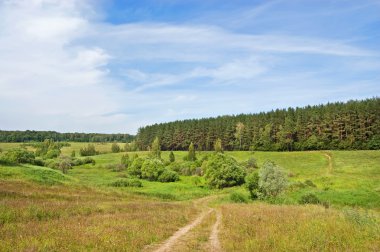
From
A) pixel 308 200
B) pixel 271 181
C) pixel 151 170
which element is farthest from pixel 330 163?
pixel 308 200

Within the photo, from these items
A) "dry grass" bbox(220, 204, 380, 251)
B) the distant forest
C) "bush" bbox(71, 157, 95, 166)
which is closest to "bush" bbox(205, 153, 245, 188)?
the distant forest

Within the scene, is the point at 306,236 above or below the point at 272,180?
above

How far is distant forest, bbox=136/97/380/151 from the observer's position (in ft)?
383

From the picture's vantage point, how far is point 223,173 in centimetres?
7500

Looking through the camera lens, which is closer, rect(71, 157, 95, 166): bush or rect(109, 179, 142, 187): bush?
Result: rect(109, 179, 142, 187): bush

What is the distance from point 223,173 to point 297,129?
63.9m

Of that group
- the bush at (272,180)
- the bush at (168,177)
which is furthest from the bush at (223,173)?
the bush at (272,180)

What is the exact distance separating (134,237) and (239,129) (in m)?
133

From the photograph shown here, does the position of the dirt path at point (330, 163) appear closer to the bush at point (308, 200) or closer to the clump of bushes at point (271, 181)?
the clump of bushes at point (271, 181)

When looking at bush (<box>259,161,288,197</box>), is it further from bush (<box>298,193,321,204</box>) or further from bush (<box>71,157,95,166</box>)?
bush (<box>71,157,95,166</box>)

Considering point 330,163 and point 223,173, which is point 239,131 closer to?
point 330,163

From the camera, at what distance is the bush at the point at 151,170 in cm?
8856

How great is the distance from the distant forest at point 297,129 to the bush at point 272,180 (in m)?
83.1

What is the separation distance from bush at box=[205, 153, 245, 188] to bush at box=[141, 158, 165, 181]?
16.0 m
